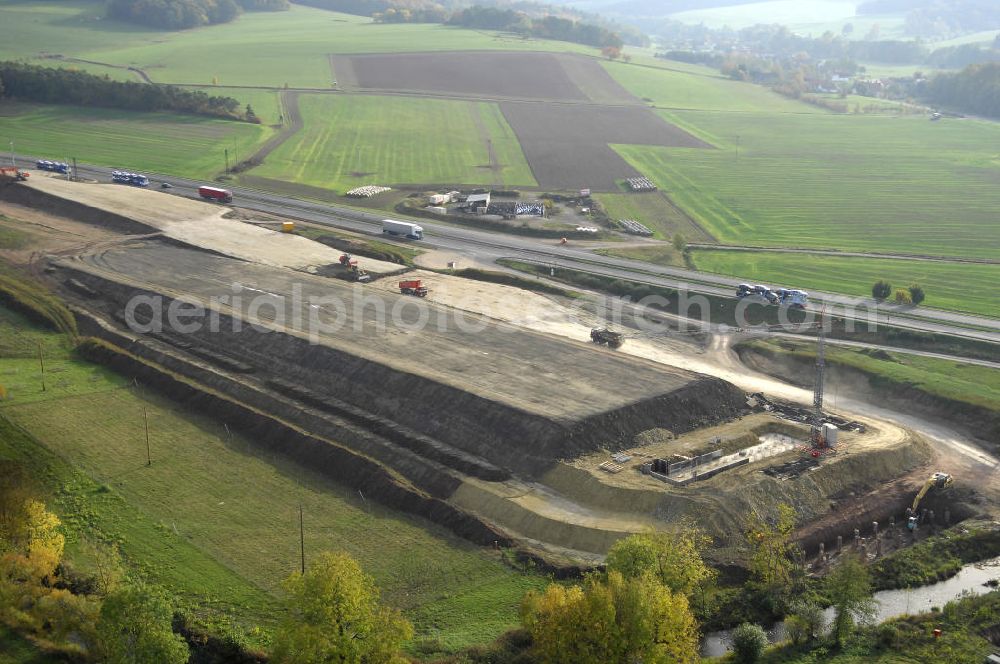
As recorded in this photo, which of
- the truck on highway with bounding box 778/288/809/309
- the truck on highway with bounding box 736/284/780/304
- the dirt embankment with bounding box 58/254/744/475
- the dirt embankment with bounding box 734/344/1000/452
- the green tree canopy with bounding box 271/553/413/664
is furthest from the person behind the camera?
the truck on highway with bounding box 736/284/780/304

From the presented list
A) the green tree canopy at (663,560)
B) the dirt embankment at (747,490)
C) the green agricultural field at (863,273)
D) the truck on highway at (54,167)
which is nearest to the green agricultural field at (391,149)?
the truck on highway at (54,167)

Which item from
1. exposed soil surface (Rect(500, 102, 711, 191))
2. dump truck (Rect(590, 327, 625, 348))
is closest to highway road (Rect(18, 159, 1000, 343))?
dump truck (Rect(590, 327, 625, 348))

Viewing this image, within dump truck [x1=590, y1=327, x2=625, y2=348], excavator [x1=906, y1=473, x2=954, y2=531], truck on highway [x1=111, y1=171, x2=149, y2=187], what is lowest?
excavator [x1=906, y1=473, x2=954, y2=531]

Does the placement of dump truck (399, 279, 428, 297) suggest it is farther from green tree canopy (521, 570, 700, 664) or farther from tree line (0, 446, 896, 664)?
green tree canopy (521, 570, 700, 664)

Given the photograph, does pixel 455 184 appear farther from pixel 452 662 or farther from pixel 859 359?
pixel 452 662

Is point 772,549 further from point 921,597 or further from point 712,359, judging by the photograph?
point 712,359

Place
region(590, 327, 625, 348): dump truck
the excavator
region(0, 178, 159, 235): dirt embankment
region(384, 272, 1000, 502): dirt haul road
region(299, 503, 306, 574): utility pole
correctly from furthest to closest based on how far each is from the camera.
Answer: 1. region(0, 178, 159, 235): dirt embankment
2. region(590, 327, 625, 348): dump truck
3. region(384, 272, 1000, 502): dirt haul road
4. the excavator
5. region(299, 503, 306, 574): utility pole
